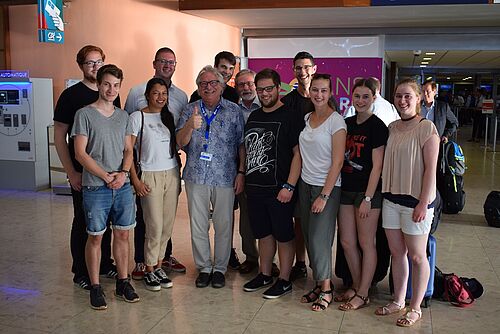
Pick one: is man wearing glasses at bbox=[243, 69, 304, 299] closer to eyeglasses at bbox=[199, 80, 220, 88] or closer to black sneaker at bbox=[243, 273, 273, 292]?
black sneaker at bbox=[243, 273, 273, 292]

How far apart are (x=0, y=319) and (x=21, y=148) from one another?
480cm

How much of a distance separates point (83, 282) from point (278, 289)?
54.6 inches

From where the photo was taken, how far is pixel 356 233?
3.42 m

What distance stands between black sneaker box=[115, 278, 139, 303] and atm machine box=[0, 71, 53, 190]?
4467mm

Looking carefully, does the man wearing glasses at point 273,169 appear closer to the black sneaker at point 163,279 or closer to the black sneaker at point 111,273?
the black sneaker at point 163,279

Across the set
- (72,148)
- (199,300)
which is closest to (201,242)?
(199,300)

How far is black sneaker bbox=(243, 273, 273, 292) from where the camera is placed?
147 inches

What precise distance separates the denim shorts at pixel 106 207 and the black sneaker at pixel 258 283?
0.93m

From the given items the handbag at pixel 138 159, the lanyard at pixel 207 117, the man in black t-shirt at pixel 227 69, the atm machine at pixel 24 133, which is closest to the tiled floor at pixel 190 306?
the handbag at pixel 138 159

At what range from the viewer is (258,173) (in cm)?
354

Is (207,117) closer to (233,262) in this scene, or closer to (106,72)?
(106,72)

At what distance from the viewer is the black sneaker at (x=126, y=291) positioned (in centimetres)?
354

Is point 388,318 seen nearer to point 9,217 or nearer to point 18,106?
point 9,217

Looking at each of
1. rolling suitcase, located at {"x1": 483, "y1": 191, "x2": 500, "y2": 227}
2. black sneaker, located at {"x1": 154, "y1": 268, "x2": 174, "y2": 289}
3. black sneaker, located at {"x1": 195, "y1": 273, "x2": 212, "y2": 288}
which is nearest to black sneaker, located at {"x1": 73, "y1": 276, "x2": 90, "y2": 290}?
black sneaker, located at {"x1": 154, "y1": 268, "x2": 174, "y2": 289}
